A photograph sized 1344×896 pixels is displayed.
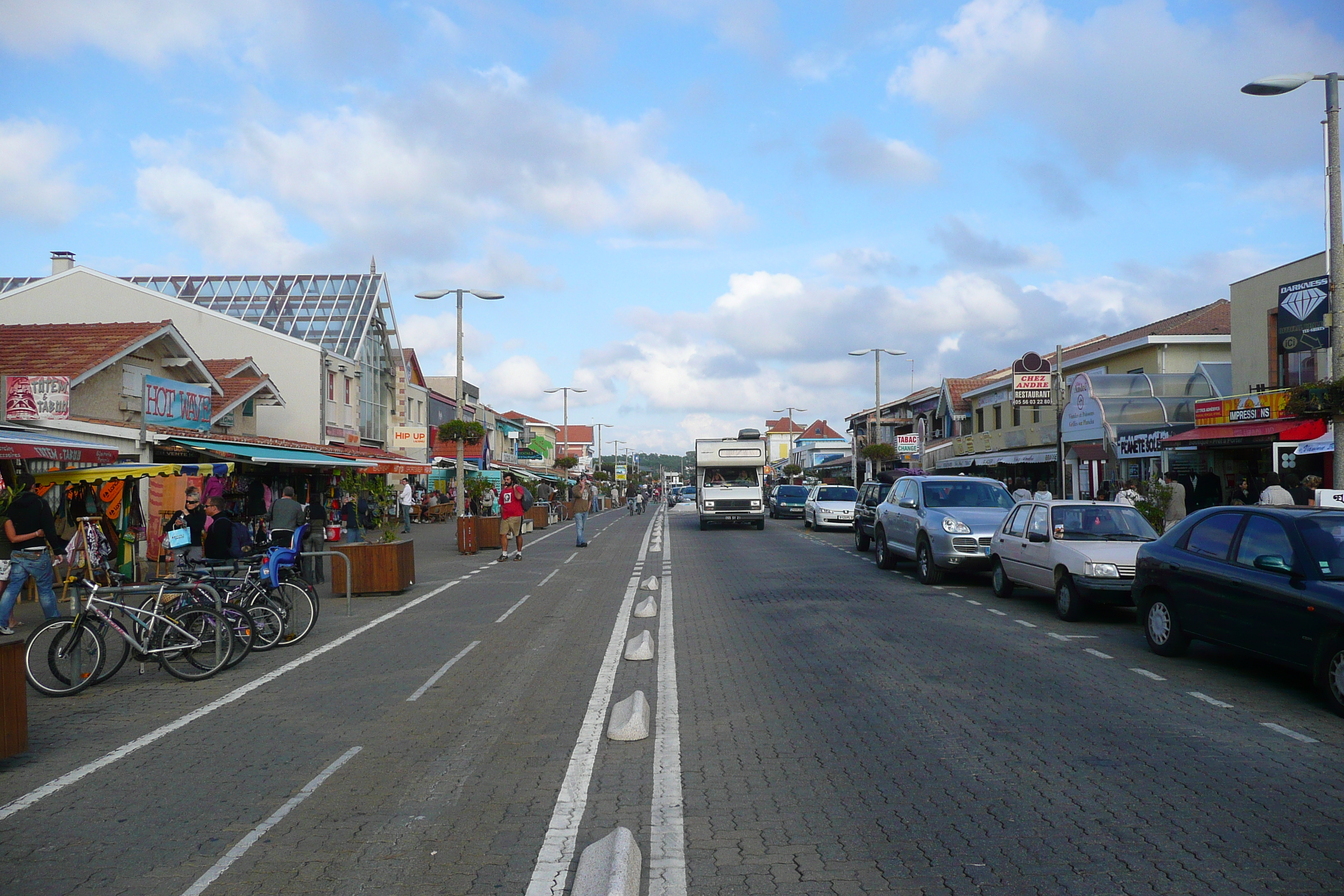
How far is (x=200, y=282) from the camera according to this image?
4809cm

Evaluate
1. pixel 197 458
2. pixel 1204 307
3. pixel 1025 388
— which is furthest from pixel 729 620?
pixel 1204 307

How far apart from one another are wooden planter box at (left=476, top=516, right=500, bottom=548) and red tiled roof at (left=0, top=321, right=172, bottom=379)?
8.80 metres

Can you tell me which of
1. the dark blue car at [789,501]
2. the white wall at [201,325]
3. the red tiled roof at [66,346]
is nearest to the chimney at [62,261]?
the white wall at [201,325]

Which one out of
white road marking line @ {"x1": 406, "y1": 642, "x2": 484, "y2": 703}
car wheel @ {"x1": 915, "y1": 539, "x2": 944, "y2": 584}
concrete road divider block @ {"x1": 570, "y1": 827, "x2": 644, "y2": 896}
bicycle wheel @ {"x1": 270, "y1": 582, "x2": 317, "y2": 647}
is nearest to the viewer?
concrete road divider block @ {"x1": 570, "y1": 827, "x2": 644, "y2": 896}

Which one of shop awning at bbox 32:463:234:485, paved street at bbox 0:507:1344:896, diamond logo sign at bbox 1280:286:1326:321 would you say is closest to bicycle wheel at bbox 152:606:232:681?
paved street at bbox 0:507:1344:896

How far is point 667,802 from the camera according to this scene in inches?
215

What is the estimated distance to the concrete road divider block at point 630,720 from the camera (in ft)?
22.2

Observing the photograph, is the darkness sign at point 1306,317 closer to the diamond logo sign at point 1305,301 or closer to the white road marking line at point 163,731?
the diamond logo sign at point 1305,301

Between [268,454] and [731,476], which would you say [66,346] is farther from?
[731,476]

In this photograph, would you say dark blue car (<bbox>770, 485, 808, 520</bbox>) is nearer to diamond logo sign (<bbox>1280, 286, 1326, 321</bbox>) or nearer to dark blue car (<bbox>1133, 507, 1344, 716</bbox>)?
diamond logo sign (<bbox>1280, 286, 1326, 321</bbox>)

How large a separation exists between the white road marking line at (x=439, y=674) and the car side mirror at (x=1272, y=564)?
7076mm

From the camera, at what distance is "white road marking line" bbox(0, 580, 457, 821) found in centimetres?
577

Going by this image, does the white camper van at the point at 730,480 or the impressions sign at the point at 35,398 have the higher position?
the impressions sign at the point at 35,398

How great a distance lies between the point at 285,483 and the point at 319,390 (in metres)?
9.21
